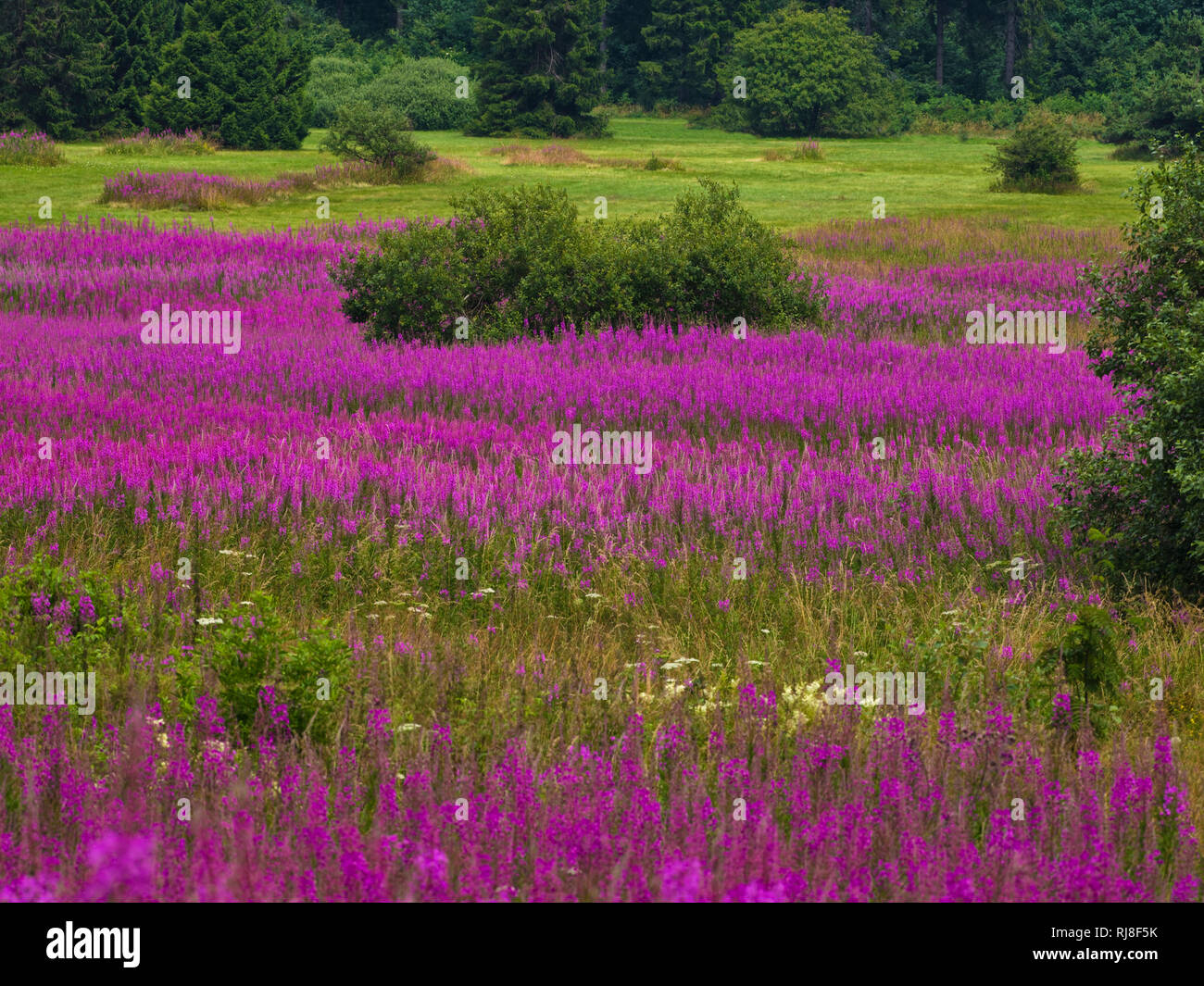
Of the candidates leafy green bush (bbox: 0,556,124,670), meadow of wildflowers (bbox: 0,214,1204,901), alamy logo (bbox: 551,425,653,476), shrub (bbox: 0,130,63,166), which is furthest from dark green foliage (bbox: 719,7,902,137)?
leafy green bush (bbox: 0,556,124,670)

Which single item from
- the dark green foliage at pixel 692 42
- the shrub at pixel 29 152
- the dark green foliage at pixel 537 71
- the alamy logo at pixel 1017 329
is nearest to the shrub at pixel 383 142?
the shrub at pixel 29 152

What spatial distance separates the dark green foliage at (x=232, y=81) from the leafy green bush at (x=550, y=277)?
35150 millimetres

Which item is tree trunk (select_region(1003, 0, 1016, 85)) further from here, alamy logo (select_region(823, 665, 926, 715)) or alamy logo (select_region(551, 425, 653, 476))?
alamy logo (select_region(823, 665, 926, 715))

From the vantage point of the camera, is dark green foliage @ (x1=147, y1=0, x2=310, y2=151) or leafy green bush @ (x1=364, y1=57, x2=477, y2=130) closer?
dark green foliage @ (x1=147, y1=0, x2=310, y2=151)

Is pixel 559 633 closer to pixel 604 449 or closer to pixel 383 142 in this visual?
pixel 604 449

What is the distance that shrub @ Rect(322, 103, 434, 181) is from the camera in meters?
37.2

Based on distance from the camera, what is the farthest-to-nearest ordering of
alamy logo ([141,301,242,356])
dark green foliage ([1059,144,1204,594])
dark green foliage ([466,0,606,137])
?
1. dark green foliage ([466,0,606,137])
2. alamy logo ([141,301,242,356])
3. dark green foliage ([1059,144,1204,594])

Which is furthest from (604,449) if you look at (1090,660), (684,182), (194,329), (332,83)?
(332,83)

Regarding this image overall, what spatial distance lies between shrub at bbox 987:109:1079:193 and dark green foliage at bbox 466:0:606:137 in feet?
78.5

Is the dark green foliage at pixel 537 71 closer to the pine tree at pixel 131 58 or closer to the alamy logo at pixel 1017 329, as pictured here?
the pine tree at pixel 131 58

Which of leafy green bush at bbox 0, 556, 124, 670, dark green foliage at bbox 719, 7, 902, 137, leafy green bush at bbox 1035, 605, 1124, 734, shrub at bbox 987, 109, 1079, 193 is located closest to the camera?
leafy green bush at bbox 1035, 605, 1124, 734

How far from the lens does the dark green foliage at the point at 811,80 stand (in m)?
58.8

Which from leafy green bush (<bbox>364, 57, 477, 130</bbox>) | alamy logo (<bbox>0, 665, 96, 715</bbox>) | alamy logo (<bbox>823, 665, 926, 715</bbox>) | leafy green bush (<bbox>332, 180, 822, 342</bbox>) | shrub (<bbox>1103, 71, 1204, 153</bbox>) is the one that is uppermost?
leafy green bush (<bbox>364, 57, 477, 130</bbox>)
